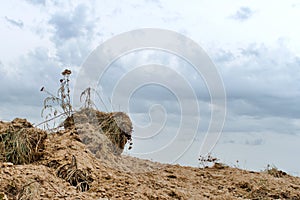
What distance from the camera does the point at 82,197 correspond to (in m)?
4.66

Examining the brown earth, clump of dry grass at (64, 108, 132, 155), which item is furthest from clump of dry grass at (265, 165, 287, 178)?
clump of dry grass at (64, 108, 132, 155)

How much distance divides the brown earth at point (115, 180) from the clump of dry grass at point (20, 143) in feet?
0.36

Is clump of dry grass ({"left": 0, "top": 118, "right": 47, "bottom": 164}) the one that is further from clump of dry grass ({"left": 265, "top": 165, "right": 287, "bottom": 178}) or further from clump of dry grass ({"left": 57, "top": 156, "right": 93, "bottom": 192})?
clump of dry grass ({"left": 265, "top": 165, "right": 287, "bottom": 178})

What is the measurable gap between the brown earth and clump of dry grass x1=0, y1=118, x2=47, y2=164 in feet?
0.36

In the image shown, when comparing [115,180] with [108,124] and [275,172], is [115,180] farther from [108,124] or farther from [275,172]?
[275,172]

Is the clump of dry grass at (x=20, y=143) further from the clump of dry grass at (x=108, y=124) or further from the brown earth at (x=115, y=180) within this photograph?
the clump of dry grass at (x=108, y=124)

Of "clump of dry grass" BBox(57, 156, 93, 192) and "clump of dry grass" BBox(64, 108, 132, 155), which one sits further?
"clump of dry grass" BBox(64, 108, 132, 155)

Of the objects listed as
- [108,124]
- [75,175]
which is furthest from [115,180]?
[108,124]

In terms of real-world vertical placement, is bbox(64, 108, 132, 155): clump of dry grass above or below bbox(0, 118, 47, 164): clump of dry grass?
above

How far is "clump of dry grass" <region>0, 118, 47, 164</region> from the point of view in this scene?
572cm

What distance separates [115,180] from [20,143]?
132cm

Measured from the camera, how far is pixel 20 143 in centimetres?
573

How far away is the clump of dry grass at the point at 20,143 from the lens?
5723 mm

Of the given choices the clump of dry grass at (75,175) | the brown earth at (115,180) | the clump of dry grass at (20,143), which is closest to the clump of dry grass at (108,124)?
the brown earth at (115,180)
